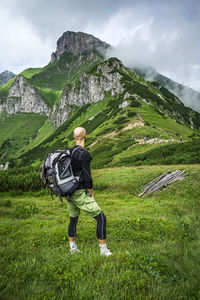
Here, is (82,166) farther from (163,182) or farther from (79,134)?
(163,182)

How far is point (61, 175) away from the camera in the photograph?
12.7 feet

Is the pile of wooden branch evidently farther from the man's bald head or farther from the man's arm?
the man's bald head

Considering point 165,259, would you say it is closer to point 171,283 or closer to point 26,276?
point 171,283

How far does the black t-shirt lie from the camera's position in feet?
13.0

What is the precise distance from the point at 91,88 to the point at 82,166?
153277 mm

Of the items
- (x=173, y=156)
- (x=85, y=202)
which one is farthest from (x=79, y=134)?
(x=173, y=156)

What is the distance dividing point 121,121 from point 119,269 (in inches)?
2284

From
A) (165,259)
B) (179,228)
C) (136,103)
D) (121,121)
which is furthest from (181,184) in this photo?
(136,103)

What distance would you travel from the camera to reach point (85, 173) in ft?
13.0

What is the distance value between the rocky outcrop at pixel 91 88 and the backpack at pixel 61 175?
10881cm

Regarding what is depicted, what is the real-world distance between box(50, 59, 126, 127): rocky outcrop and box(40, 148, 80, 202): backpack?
4284 inches

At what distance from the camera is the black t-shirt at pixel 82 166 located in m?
3.96

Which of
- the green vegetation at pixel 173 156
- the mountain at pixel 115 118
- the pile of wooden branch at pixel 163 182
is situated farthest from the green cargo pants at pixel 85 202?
the mountain at pixel 115 118

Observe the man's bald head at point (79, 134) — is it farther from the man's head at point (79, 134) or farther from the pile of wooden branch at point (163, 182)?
the pile of wooden branch at point (163, 182)
